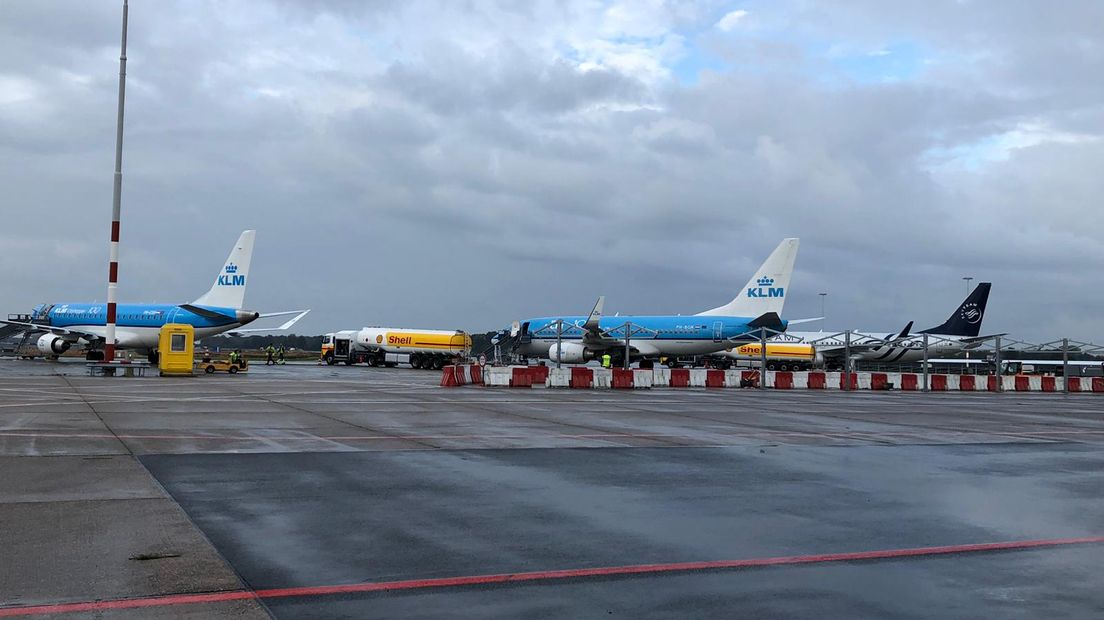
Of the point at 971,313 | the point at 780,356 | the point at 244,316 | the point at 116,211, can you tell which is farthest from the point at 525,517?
the point at 971,313

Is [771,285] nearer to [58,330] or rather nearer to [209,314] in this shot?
[209,314]

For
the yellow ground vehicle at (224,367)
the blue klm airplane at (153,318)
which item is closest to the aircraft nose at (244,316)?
the blue klm airplane at (153,318)

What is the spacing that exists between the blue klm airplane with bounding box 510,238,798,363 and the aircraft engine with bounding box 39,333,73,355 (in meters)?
26.5

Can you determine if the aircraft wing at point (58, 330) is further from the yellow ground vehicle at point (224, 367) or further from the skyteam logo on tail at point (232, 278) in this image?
the yellow ground vehicle at point (224, 367)

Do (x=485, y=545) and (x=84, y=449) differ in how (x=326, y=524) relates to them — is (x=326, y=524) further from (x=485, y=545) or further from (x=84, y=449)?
(x=84, y=449)

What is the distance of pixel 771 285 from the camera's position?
58562 millimetres

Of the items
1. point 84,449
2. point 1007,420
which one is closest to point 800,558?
point 84,449

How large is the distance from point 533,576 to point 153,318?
54193 mm

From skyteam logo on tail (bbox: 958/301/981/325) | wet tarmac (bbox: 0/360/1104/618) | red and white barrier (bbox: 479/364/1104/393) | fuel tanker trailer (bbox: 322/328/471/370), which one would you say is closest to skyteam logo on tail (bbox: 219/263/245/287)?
fuel tanker trailer (bbox: 322/328/471/370)

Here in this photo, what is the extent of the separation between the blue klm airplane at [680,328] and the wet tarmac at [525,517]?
3961 cm

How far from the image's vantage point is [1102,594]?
21.5 ft

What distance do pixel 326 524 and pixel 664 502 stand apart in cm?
349

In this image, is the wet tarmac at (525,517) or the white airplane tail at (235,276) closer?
the wet tarmac at (525,517)

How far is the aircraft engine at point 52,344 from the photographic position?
54.2 meters
